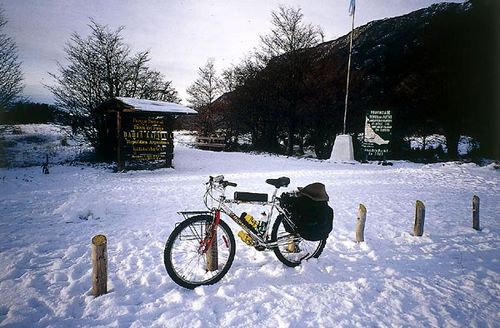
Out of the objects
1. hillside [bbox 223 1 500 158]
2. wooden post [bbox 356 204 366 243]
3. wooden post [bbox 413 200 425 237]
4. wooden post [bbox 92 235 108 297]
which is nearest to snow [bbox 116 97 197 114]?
wooden post [bbox 92 235 108 297]

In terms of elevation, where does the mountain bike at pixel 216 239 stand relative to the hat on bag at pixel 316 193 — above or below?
below

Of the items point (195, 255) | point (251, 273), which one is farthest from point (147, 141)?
point (251, 273)

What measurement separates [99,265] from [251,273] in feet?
6.58

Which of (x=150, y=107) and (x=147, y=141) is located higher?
(x=150, y=107)

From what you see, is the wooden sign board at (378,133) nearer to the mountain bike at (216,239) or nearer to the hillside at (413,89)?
the hillside at (413,89)

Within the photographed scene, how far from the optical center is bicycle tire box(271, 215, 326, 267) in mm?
4152

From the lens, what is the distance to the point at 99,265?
3379 mm

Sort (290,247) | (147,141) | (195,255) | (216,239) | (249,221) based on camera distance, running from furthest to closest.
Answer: (147,141), (290,247), (195,255), (249,221), (216,239)

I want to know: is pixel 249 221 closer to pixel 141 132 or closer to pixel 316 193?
pixel 316 193

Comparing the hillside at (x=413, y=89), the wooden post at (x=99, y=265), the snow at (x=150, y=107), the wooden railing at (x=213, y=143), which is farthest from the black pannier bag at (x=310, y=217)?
the wooden railing at (x=213, y=143)

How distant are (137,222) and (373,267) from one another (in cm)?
495

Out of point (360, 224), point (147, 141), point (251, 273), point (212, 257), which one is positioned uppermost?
point (147, 141)

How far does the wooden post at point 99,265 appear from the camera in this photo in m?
3.33

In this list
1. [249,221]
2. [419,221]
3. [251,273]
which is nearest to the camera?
[249,221]
